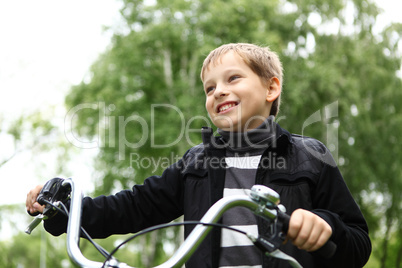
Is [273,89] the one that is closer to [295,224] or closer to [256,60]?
[256,60]

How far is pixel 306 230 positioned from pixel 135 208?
3.20ft

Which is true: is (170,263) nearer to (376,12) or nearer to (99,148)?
(99,148)

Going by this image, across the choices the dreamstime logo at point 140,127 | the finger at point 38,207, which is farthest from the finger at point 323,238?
the dreamstime logo at point 140,127

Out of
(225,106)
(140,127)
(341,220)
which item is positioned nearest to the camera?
(341,220)

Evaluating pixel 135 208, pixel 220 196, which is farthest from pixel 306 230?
pixel 135 208

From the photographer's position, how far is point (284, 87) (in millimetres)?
14133

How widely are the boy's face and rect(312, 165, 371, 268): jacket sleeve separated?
442mm

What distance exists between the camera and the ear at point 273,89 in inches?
90.4

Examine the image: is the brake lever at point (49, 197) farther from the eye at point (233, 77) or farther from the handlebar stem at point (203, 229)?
the eye at point (233, 77)

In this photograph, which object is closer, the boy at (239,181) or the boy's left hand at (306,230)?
the boy's left hand at (306,230)

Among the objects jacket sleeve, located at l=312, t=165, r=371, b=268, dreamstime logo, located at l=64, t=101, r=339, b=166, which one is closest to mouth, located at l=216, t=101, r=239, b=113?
jacket sleeve, located at l=312, t=165, r=371, b=268

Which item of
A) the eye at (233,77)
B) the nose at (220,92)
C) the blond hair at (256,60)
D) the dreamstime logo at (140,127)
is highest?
the blond hair at (256,60)

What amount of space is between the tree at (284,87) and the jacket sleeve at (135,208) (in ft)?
38.3

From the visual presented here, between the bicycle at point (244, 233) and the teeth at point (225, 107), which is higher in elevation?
the teeth at point (225, 107)
